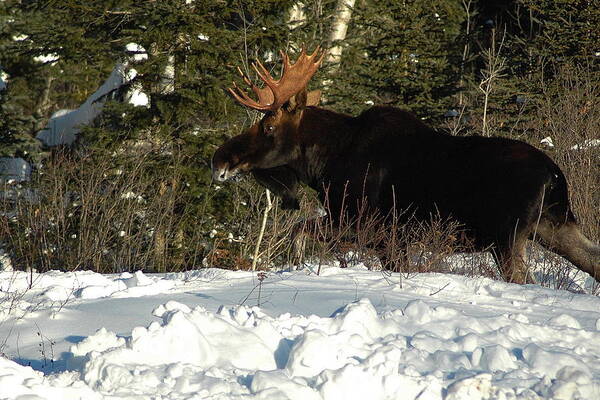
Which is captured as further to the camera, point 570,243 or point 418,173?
point 418,173

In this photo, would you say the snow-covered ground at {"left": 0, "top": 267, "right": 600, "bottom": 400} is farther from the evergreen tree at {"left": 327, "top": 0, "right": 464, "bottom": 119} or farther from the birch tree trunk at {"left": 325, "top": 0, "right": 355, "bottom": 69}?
the evergreen tree at {"left": 327, "top": 0, "right": 464, "bottom": 119}

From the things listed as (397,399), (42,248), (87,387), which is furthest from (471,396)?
(42,248)

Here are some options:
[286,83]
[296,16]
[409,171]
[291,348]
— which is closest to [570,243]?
[409,171]

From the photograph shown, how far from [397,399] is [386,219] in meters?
4.86

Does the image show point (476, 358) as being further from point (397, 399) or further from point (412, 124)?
point (412, 124)

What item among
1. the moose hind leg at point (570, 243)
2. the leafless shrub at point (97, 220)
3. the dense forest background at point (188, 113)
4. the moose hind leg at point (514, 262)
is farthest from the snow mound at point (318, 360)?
the leafless shrub at point (97, 220)

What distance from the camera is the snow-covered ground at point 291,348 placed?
12.2 feet

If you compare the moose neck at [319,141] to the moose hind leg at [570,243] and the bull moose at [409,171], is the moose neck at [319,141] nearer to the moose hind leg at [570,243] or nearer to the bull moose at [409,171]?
the bull moose at [409,171]

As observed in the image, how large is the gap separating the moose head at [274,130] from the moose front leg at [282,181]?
24 centimetres

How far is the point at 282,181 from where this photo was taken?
32.1ft

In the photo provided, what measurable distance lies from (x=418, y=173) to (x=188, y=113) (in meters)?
6.62

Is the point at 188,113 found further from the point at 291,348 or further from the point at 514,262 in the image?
the point at 291,348

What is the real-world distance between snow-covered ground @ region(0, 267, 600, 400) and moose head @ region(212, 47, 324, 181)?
148 inches

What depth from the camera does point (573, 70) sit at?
62.4 ft
